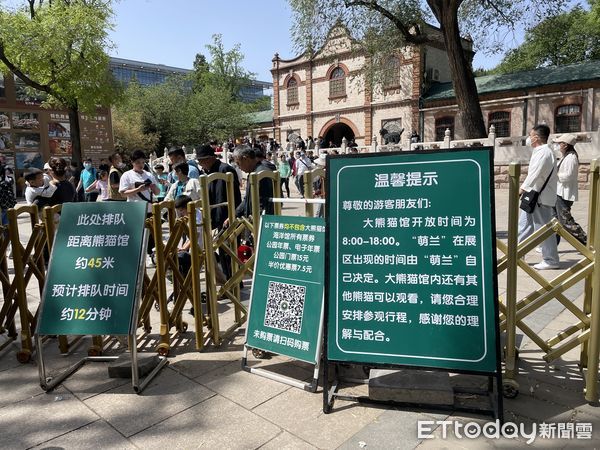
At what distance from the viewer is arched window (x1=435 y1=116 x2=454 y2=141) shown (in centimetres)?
2709

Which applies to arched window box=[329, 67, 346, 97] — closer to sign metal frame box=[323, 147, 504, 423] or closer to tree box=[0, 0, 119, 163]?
tree box=[0, 0, 119, 163]

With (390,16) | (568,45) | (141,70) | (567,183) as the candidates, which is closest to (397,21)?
(390,16)

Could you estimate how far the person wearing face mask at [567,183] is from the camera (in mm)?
6078

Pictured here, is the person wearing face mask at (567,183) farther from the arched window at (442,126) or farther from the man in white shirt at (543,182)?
the arched window at (442,126)

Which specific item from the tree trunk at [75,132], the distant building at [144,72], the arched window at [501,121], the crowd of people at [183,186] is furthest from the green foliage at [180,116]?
the distant building at [144,72]

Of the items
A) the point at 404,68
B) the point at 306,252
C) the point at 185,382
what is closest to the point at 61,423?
the point at 185,382

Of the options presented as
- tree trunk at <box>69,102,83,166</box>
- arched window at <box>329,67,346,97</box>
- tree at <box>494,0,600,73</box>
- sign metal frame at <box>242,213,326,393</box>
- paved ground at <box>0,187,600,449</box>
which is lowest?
paved ground at <box>0,187,600,449</box>

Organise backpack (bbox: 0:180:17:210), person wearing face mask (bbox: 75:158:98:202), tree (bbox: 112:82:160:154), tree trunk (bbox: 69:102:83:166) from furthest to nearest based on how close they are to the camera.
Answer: tree (bbox: 112:82:160:154)
tree trunk (bbox: 69:102:83:166)
person wearing face mask (bbox: 75:158:98:202)
backpack (bbox: 0:180:17:210)

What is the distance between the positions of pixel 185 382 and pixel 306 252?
1396 mm

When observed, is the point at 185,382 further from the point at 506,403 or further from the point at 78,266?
the point at 506,403

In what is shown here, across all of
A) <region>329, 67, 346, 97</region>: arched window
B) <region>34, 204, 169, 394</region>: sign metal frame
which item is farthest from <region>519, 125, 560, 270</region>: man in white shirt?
<region>329, 67, 346, 97</region>: arched window

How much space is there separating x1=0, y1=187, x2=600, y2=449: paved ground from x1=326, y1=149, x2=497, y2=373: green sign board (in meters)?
0.41

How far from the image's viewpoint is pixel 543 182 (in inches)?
221

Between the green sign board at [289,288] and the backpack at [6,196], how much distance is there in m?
6.58
